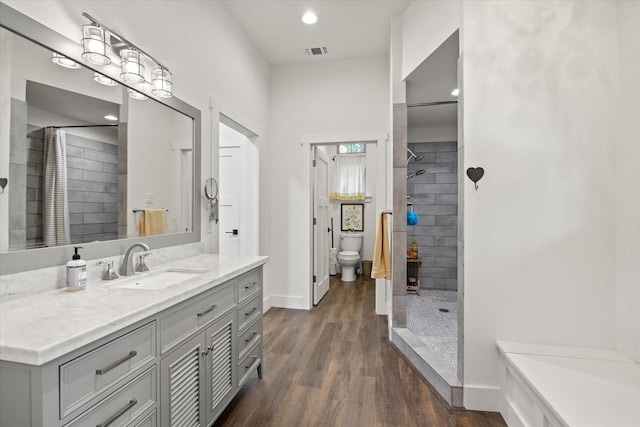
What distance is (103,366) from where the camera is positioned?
0.98 meters

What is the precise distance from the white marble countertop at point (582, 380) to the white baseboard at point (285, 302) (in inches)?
93.2

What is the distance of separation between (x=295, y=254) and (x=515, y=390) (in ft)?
8.40

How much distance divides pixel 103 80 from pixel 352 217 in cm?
456

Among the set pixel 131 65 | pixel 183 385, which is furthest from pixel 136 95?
pixel 183 385

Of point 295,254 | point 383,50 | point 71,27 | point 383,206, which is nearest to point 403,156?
point 383,206

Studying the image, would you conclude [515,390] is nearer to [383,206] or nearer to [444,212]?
[383,206]

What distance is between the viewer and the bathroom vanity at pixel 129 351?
32.0 inches

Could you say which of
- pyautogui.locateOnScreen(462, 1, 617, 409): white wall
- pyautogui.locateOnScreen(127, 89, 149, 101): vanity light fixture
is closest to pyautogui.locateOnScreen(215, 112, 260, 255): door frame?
pyautogui.locateOnScreen(127, 89, 149, 101): vanity light fixture

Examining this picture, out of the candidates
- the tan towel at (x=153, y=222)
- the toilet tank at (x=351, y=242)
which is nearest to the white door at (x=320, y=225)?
the toilet tank at (x=351, y=242)

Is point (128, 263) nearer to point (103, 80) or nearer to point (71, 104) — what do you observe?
point (71, 104)

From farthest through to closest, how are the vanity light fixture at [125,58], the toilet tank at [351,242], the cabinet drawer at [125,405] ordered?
the toilet tank at [351,242], the vanity light fixture at [125,58], the cabinet drawer at [125,405]

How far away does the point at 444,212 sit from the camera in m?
4.53

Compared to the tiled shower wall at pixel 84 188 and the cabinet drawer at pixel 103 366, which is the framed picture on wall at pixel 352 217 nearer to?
the tiled shower wall at pixel 84 188

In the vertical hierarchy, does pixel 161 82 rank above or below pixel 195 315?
above
